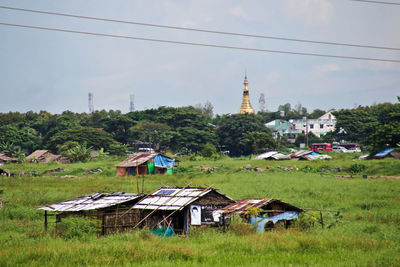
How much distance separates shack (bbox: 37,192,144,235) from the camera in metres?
16.6

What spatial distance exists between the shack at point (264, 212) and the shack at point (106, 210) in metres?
3.45

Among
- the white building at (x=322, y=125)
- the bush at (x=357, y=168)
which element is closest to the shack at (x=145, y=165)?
the bush at (x=357, y=168)

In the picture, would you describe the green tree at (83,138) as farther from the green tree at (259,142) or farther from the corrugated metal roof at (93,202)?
the corrugated metal roof at (93,202)

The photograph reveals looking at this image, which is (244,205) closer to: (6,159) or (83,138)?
(6,159)

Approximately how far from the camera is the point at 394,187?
83.7 feet

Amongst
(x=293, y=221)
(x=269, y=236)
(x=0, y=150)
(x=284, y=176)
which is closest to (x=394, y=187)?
(x=284, y=176)

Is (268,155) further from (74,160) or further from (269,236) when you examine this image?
(269,236)

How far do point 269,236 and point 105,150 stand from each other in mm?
51523

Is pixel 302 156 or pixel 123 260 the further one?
pixel 302 156

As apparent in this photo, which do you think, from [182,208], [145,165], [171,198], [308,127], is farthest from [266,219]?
[308,127]

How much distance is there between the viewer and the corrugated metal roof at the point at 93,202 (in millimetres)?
17325

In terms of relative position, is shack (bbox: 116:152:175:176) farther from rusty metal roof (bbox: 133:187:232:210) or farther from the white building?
the white building

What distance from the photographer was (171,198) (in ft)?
56.0

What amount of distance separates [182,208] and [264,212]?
9.59 ft
